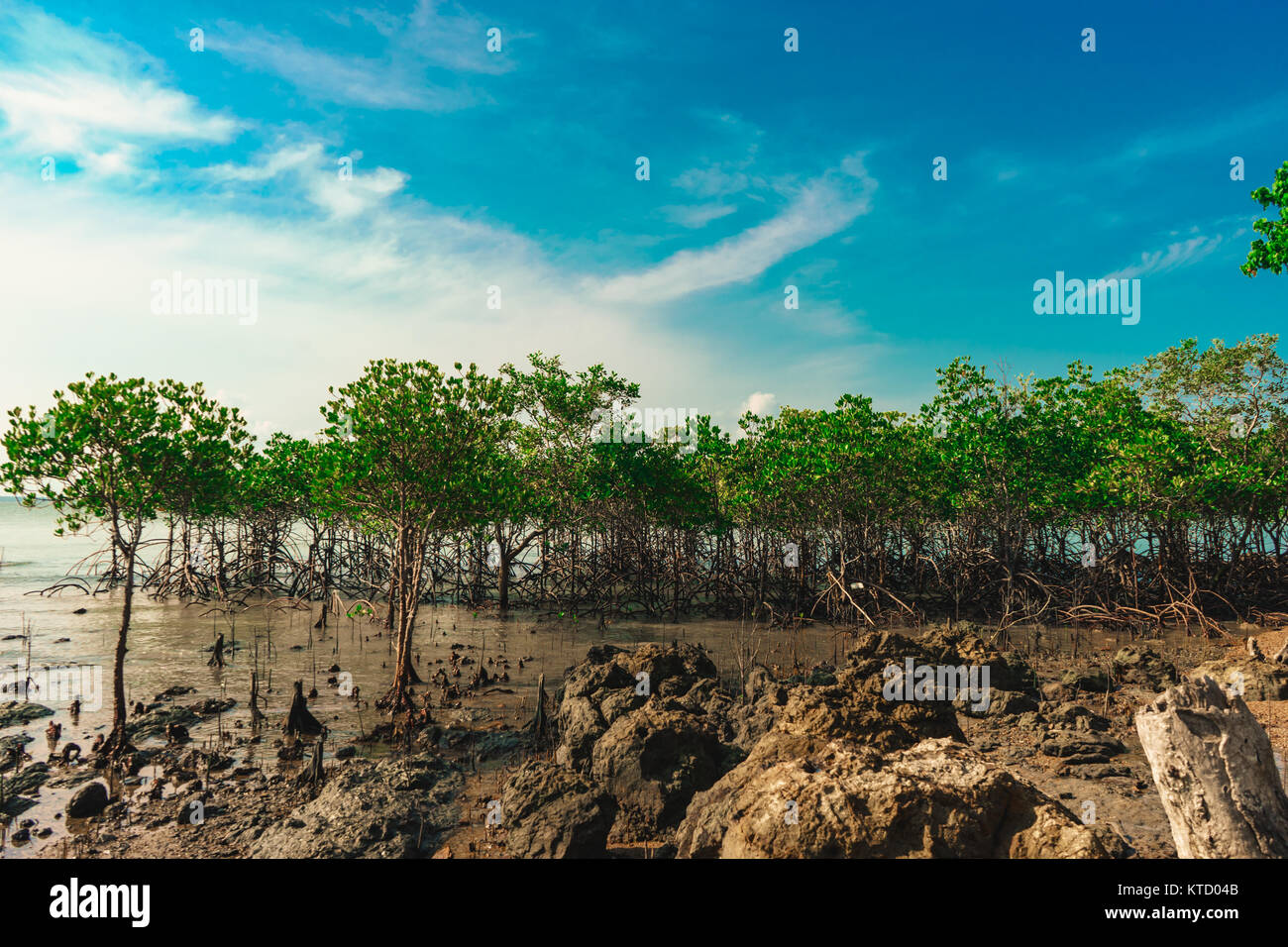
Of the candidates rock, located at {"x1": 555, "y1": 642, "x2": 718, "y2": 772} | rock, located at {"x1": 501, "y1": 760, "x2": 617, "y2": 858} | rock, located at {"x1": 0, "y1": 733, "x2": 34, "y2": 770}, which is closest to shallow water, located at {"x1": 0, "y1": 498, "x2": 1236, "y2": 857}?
rock, located at {"x1": 0, "y1": 733, "x2": 34, "y2": 770}

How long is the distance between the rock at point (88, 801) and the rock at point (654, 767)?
649 centimetres

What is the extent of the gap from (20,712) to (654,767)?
12690 mm

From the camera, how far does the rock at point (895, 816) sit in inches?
203

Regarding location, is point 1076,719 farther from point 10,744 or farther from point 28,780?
point 10,744

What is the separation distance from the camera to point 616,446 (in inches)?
1032

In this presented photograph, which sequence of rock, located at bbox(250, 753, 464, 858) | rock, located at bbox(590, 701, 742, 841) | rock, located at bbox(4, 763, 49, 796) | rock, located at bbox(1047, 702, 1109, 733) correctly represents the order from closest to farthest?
rock, located at bbox(250, 753, 464, 858)
rock, located at bbox(590, 701, 742, 841)
rock, located at bbox(4, 763, 49, 796)
rock, located at bbox(1047, 702, 1109, 733)

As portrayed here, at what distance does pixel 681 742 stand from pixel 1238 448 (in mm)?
25043

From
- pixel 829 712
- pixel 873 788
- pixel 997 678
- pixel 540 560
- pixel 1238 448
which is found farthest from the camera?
pixel 540 560

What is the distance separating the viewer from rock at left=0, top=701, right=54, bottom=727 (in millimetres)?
12844

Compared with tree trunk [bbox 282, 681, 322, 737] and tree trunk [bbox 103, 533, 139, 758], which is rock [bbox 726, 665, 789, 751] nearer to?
tree trunk [bbox 282, 681, 322, 737]

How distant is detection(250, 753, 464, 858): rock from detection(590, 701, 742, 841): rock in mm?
2148
